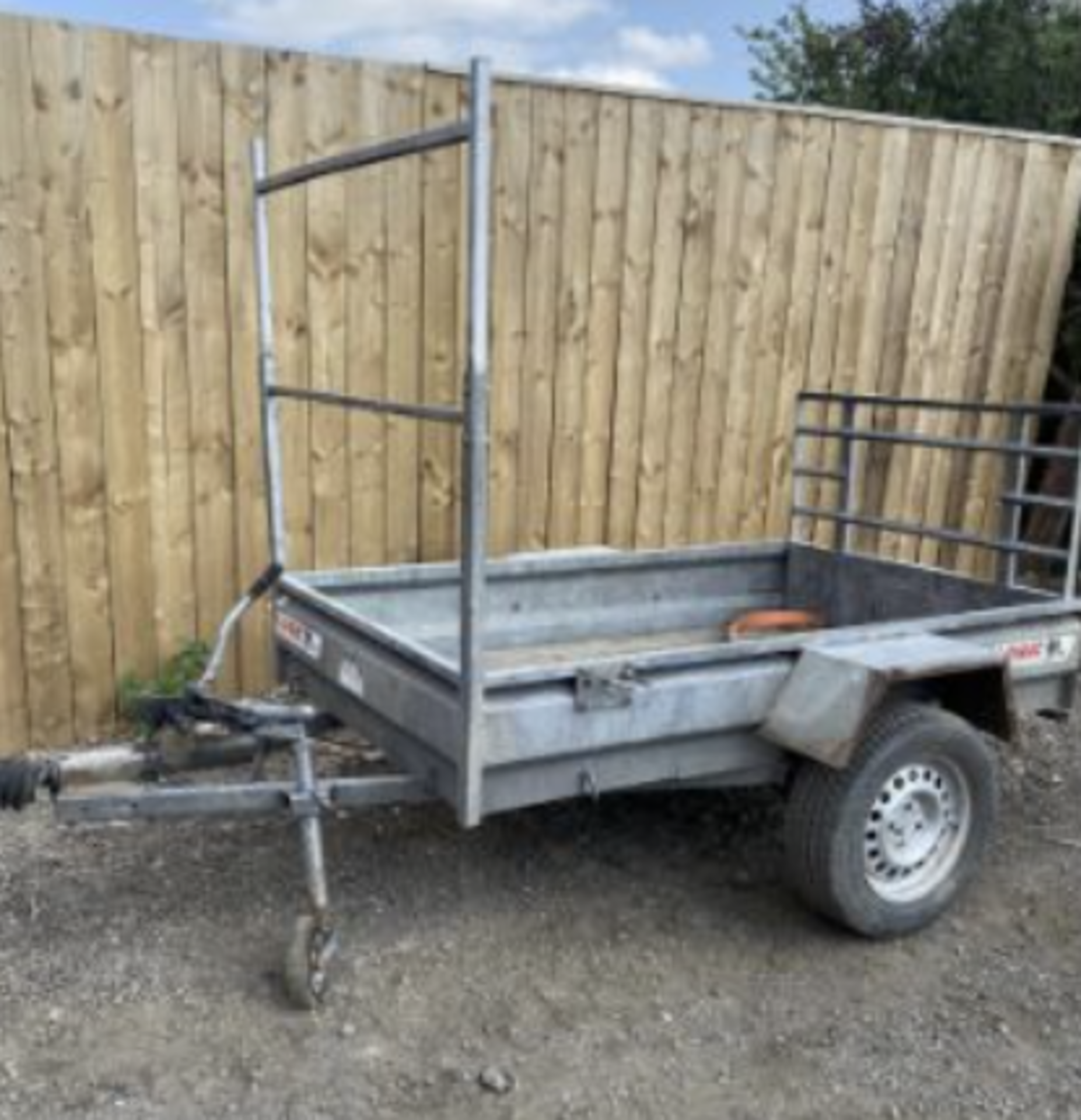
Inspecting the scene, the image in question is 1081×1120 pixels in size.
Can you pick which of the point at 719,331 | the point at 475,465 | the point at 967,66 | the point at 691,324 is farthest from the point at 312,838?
the point at 967,66

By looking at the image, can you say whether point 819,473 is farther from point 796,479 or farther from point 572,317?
point 572,317

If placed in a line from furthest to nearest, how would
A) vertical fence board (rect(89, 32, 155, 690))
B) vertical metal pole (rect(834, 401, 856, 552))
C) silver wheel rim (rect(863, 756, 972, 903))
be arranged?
vertical metal pole (rect(834, 401, 856, 552)), vertical fence board (rect(89, 32, 155, 690)), silver wheel rim (rect(863, 756, 972, 903))

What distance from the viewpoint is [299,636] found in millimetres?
3787

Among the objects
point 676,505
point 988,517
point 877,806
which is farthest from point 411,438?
point 988,517

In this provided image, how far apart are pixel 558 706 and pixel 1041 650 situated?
1763 millimetres

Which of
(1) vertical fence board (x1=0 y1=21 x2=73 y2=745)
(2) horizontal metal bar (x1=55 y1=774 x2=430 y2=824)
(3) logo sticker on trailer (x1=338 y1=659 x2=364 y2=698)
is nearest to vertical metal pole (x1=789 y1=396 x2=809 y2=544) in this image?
(3) logo sticker on trailer (x1=338 y1=659 x2=364 y2=698)

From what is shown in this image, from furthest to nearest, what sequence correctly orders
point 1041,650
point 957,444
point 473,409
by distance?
point 957,444
point 1041,650
point 473,409

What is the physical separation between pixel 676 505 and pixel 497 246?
61.7 inches

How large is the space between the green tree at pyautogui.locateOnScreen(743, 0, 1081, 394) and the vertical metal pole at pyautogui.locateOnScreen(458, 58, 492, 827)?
5.74m

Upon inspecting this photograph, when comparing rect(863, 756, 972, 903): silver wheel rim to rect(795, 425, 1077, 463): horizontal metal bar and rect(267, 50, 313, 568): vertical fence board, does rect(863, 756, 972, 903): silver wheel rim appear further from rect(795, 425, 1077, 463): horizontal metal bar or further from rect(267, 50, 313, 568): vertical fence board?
rect(267, 50, 313, 568): vertical fence board

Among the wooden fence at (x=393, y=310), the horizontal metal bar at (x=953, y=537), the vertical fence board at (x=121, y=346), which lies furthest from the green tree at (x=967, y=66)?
the vertical fence board at (x=121, y=346)

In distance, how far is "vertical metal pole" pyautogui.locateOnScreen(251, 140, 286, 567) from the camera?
3.70 m

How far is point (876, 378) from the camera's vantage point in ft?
21.2

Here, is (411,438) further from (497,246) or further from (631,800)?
(631,800)
